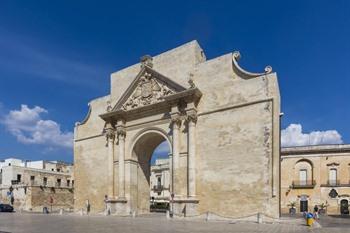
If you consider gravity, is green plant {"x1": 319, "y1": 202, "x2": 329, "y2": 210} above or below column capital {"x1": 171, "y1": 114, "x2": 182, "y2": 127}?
below

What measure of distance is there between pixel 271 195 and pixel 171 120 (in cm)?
676

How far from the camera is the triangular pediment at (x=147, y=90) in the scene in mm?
19312

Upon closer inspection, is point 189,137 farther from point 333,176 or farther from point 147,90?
point 333,176

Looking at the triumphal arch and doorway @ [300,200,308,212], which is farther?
doorway @ [300,200,308,212]

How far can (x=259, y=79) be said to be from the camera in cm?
1616

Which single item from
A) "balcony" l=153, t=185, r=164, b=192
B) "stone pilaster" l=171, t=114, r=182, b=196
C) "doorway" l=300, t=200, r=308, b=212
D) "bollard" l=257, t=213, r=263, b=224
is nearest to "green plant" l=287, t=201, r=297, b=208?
"doorway" l=300, t=200, r=308, b=212

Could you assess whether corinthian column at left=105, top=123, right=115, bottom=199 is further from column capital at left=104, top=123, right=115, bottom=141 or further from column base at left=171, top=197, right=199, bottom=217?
column base at left=171, top=197, right=199, bottom=217

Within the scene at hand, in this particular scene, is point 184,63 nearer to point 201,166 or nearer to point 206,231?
point 201,166

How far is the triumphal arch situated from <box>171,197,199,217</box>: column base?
5 centimetres

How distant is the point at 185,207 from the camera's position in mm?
17047

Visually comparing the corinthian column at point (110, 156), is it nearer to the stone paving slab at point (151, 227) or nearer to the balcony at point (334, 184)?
the stone paving slab at point (151, 227)

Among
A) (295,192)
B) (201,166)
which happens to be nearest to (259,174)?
(201,166)

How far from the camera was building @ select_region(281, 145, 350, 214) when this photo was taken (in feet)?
105

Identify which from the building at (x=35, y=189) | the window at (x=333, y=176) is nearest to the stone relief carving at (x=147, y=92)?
the building at (x=35, y=189)
